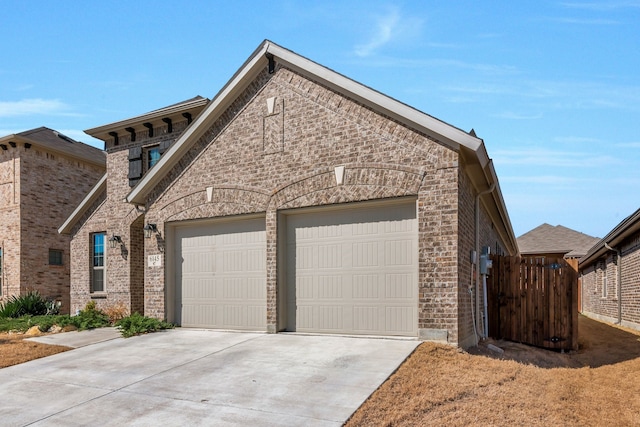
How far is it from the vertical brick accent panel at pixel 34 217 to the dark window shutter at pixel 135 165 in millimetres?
7164

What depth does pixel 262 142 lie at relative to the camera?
→ 11.7 m

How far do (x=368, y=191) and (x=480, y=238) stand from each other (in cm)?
401

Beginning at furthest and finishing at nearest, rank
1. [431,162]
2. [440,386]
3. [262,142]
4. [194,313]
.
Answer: [194,313] → [262,142] → [431,162] → [440,386]

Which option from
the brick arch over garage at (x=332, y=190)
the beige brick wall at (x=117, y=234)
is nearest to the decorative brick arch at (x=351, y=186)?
the brick arch over garage at (x=332, y=190)

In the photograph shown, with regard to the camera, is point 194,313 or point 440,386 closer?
point 440,386

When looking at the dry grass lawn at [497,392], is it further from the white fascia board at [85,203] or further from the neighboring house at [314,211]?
the white fascia board at [85,203]

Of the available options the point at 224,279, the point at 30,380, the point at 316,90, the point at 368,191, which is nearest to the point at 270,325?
the point at 224,279

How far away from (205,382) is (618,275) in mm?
16735

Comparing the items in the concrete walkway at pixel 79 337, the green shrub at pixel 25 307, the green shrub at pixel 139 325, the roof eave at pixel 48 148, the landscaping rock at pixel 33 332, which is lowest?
the green shrub at pixel 25 307

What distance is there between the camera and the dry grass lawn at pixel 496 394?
6.00m

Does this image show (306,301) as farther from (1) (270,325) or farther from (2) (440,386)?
(2) (440,386)

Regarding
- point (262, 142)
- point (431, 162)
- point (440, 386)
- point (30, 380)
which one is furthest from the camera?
point (262, 142)

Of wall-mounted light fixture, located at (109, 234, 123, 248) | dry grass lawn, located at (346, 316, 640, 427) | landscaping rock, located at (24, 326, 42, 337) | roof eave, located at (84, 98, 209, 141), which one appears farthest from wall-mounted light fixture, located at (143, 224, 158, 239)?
dry grass lawn, located at (346, 316, 640, 427)

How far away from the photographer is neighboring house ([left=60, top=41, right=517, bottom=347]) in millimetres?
9445
